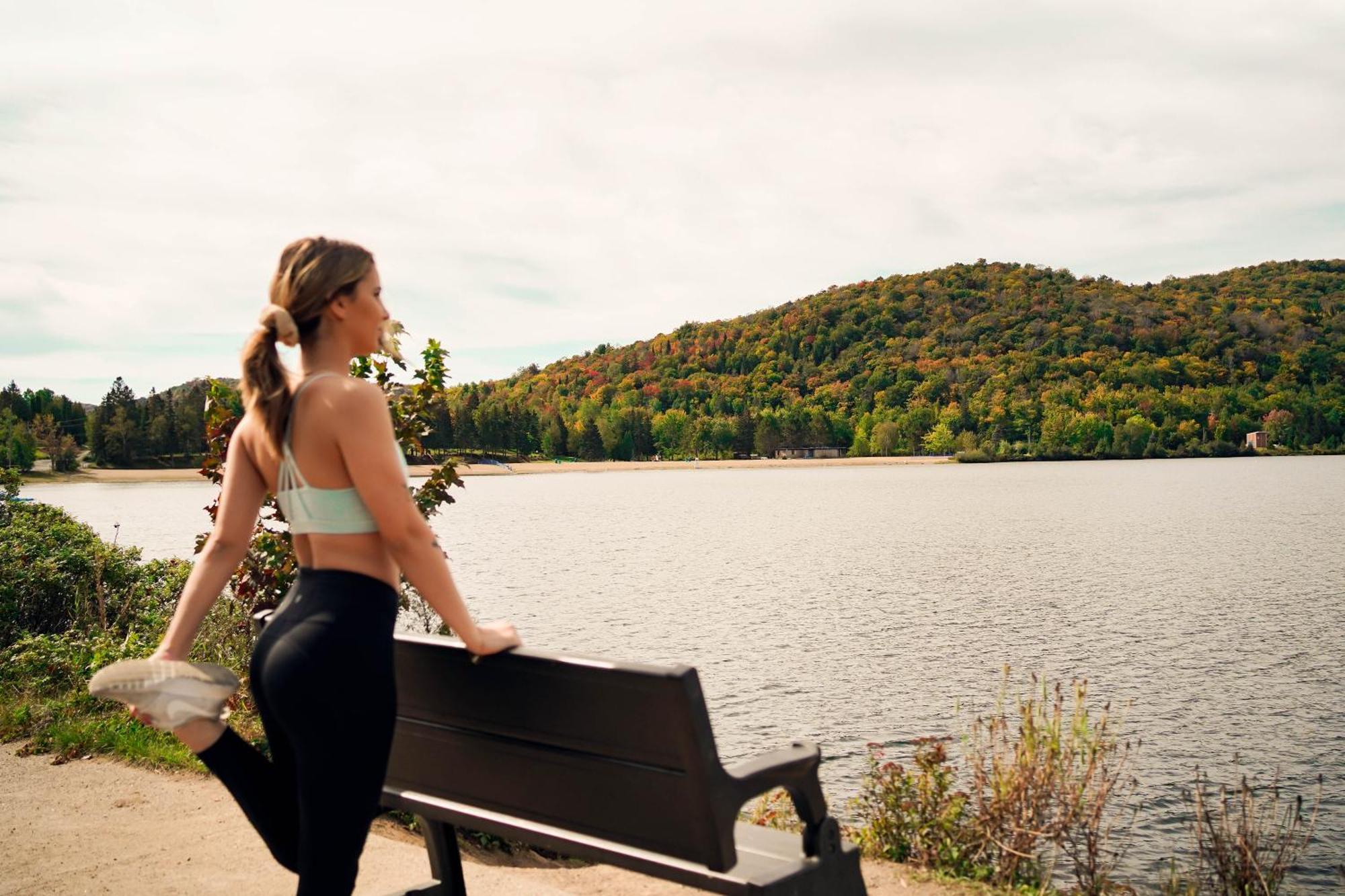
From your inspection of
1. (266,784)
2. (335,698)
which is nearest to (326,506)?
(335,698)

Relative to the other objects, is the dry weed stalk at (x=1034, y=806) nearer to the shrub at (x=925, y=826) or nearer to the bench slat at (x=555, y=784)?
the shrub at (x=925, y=826)

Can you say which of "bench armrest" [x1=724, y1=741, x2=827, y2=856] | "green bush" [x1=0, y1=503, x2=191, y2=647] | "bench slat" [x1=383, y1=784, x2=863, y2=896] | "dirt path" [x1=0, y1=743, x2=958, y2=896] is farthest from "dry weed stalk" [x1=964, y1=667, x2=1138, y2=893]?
"green bush" [x1=0, y1=503, x2=191, y2=647]

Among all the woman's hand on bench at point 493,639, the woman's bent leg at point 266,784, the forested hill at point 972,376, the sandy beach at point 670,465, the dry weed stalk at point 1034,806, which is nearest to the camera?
the woman's hand on bench at point 493,639

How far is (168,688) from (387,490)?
28.1 inches

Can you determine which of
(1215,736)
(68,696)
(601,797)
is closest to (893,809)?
(601,797)

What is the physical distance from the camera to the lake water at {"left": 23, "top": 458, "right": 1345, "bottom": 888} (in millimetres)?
13156

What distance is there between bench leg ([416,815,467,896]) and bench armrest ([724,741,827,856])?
61.9 inches

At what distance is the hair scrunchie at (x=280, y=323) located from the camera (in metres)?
2.57

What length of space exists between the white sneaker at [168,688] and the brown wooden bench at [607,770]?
554 millimetres

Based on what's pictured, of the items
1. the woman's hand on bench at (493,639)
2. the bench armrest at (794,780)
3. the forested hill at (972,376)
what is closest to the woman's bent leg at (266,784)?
the woman's hand on bench at (493,639)

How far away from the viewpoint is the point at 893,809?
6.44 m

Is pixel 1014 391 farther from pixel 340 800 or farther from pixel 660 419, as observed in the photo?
pixel 340 800

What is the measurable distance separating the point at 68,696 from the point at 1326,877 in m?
9.45

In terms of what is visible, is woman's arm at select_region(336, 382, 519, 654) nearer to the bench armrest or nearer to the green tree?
the bench armrest
